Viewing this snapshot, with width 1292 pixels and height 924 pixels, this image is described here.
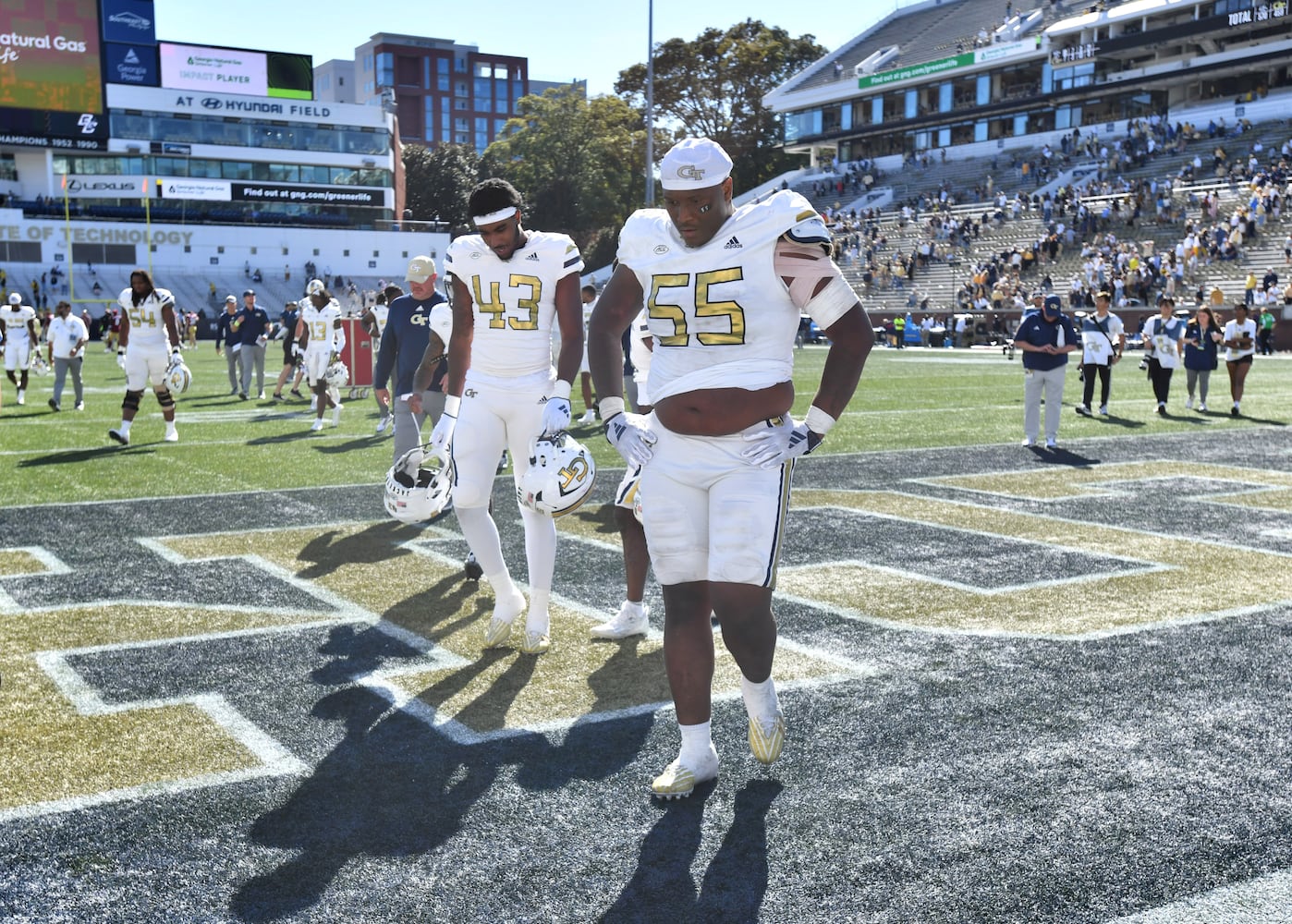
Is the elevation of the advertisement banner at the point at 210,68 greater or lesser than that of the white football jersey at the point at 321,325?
greater

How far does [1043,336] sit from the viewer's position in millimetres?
14367

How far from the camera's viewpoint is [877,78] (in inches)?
2785

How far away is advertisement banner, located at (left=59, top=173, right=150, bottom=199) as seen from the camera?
214 ft

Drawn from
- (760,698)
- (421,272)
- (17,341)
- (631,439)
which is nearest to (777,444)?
(631,439)

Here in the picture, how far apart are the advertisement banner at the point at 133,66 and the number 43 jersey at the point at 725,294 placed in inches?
2778

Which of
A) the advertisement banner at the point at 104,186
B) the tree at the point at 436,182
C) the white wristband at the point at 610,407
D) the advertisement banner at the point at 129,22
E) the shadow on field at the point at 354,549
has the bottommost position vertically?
the shadow on field at the point at 354,549

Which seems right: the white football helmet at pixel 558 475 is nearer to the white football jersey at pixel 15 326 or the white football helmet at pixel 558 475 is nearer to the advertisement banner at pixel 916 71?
the white football jersey at pixel 15 326

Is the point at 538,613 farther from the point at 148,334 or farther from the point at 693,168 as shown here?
the point at 148,334

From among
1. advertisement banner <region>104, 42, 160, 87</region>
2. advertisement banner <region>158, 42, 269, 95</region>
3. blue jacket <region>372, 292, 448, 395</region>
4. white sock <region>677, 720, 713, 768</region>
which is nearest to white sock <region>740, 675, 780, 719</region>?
white sock <region>677, 720, 713, 768</region>

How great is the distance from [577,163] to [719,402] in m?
75.3

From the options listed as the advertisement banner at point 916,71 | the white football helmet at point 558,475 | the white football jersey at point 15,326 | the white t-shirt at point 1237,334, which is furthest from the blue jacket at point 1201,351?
the advertisement banner at point 916,71

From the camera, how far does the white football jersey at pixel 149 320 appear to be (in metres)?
13.6

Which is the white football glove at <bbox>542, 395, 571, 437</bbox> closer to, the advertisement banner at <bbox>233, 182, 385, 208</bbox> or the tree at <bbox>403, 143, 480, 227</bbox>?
the advertisement banner at <bbox>233, 182, 385, 208</bbox>

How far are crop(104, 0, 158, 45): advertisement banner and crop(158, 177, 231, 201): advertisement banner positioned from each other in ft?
24.2
